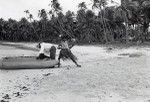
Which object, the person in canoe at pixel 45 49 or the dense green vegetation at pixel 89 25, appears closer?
the person in canoe at pixel 45 49

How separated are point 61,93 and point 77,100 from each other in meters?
1.19

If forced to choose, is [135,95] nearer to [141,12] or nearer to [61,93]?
[61,93]

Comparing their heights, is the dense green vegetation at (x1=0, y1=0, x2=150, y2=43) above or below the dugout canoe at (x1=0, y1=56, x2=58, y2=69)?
above

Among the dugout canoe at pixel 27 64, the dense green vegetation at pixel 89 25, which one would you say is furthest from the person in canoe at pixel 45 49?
the dense green vegetation at pixel 89 25

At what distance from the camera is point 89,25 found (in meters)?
73.8

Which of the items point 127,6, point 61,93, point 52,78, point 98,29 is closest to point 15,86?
point 52,78

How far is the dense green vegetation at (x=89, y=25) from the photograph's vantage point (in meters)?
55.8

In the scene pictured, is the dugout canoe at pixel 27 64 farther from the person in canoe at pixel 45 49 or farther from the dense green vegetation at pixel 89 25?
the dense green vegetation at pixel 89 25

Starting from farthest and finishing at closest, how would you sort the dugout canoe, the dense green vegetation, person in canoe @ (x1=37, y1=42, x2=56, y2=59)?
the dense green vegetation, person in canoe @ (x1=37, y1=42, x2=56, y2=59), the dugout canoe

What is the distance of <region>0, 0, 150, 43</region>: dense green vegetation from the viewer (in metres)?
55.8

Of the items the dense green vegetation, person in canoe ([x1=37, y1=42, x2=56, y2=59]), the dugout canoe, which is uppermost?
the dense green vegetation

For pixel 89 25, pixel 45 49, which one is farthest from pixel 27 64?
pixel 89 25

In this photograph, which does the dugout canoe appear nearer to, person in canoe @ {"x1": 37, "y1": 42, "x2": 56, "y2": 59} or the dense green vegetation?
person in canoe @ {"x1": 37, "y1": 42, "x2": 56, "y2": 59}

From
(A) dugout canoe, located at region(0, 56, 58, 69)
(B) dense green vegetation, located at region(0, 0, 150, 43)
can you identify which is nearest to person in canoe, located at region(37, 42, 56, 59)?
(A) dugout canoe, located at region(0, 56, 58, 69)
